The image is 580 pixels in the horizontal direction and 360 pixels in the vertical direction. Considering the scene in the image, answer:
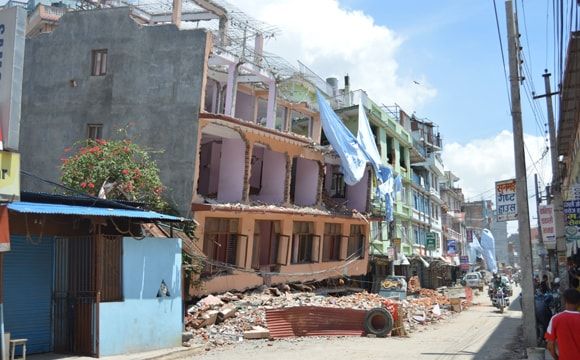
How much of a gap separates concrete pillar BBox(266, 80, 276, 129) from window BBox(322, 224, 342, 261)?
6.93 m

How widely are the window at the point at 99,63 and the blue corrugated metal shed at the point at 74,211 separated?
11.4 m

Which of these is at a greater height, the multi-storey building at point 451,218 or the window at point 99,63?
the window at point 99,63

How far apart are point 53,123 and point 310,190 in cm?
1278

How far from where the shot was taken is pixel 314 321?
1781 centimetres

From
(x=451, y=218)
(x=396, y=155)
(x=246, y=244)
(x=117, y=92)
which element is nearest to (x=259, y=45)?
(x=117, y=92)

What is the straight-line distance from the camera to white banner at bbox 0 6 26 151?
30.8ft

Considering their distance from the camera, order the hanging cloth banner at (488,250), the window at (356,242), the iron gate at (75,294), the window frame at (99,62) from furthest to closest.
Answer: the hanging cloth banner at (488,250) → the window at (356,242) → the window frame at (99,62) → the iron gate at (75,294)

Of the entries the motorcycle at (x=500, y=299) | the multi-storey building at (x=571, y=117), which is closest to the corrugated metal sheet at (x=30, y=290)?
the multi-storey building at (x=571, y=117)

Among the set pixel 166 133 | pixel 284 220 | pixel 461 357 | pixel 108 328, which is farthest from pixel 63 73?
pixel 461 357

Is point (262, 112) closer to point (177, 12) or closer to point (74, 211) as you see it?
point (177, 12)

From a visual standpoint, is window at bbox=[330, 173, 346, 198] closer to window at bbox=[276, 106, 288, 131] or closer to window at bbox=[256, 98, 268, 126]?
window at bbox=[276, 106, 288, 131]

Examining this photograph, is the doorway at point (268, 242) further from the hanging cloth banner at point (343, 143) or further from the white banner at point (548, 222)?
the white banner at point (548, 222)

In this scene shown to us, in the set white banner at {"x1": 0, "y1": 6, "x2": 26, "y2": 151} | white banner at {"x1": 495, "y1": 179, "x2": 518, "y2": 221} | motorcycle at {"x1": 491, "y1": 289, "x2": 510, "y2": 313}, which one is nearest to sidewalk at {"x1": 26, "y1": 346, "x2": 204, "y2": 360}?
white banner at {"x1": 0, "y1": 6, "x2": 26, "y2": 151}

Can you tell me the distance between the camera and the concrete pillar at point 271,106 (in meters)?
26.1
